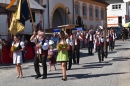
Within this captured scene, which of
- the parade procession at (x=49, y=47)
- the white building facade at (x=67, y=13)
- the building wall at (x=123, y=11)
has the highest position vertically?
the building wall at (x=123, y=11)

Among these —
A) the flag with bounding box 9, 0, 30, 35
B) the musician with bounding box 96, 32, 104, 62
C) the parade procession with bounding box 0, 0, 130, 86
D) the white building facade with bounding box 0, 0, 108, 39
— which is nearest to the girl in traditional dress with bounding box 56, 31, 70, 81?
the parade procession with bounding box 0, 0, 130, 86

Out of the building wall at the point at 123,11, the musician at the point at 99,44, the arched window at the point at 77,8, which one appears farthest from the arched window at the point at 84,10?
the musician at the point at 99,44

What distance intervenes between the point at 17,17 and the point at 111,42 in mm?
12655

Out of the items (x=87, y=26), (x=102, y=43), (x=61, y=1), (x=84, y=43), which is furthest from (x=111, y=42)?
(x=87, y=26)

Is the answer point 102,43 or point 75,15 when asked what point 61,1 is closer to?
point 75,15

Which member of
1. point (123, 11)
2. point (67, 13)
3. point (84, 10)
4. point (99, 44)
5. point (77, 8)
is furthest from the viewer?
point (123, 11)

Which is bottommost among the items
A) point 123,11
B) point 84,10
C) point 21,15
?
point 21,15

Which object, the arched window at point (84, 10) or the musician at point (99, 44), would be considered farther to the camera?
the arched window at point (84, 10)

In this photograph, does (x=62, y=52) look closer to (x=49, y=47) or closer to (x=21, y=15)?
(x=49, y=47)

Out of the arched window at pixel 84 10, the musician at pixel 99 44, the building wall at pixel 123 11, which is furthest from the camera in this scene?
the building wall at pixel 123 11

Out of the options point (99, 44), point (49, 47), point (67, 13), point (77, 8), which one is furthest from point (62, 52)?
point (77, 8)

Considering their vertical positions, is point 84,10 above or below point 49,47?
above

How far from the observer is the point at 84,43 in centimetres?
2814

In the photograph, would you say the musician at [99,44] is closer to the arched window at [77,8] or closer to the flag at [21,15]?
the flag at [21,15]
